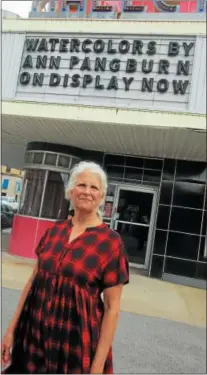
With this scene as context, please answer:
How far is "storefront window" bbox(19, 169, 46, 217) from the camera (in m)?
9.99

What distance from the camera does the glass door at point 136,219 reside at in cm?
1045

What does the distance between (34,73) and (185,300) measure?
525 centimetres

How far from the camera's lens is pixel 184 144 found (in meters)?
8.16

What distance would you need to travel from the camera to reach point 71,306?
6.64 feet

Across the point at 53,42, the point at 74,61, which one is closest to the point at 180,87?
the point at 74,61

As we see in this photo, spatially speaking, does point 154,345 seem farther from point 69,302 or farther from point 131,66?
point 131,66

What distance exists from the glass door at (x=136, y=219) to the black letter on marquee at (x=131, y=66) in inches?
154

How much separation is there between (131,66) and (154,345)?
4866mm

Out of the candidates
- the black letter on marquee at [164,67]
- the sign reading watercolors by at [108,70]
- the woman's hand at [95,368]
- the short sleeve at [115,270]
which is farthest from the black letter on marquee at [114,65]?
the woman's hand at [95,368]

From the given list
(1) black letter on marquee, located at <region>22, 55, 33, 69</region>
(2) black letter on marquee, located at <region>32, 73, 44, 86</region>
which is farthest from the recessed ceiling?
(1) black letter on marquee, located at <region>22, 55, 33, 69</region>

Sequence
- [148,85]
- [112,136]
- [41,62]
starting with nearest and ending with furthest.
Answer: [148,85] → [41,62] → [112,136]

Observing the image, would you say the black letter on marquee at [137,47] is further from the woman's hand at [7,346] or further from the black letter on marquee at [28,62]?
the woman's hand at [7,346]

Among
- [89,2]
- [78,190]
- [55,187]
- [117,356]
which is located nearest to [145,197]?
[55,187]

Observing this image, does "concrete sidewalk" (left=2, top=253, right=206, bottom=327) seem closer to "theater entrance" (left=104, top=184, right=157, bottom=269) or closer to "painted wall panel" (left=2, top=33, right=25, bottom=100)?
"theater entrance" (left=104, top=184, right=157, bottom=269)
